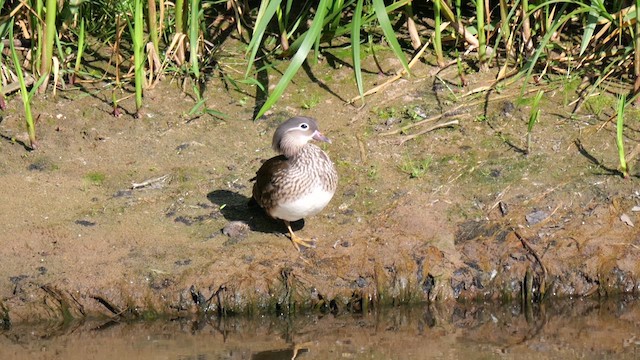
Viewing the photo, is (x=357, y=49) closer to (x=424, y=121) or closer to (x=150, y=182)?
(x=424, y=121)

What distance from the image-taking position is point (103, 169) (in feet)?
25.3

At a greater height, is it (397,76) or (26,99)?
(26,99)

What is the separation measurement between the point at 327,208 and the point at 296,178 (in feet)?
1.82

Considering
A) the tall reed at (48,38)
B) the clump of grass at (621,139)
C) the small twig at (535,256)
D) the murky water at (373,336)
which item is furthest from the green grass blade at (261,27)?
the clump of grass at (621,139)

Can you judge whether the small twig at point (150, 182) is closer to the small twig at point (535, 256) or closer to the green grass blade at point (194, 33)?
the green grass blade at point (194, 33)

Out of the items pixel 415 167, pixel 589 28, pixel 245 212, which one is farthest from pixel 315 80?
pixel 589 28

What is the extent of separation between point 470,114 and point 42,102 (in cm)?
308

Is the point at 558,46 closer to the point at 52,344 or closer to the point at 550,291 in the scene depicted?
the point at 550,291

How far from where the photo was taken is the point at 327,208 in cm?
741

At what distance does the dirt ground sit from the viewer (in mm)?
6695

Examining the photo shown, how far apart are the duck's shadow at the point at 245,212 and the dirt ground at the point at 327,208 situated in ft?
0.05

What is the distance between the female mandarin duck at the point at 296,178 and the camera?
688cm

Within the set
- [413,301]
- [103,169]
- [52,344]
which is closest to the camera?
[52,344]

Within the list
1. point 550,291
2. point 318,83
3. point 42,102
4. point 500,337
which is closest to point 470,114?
point 318,83
